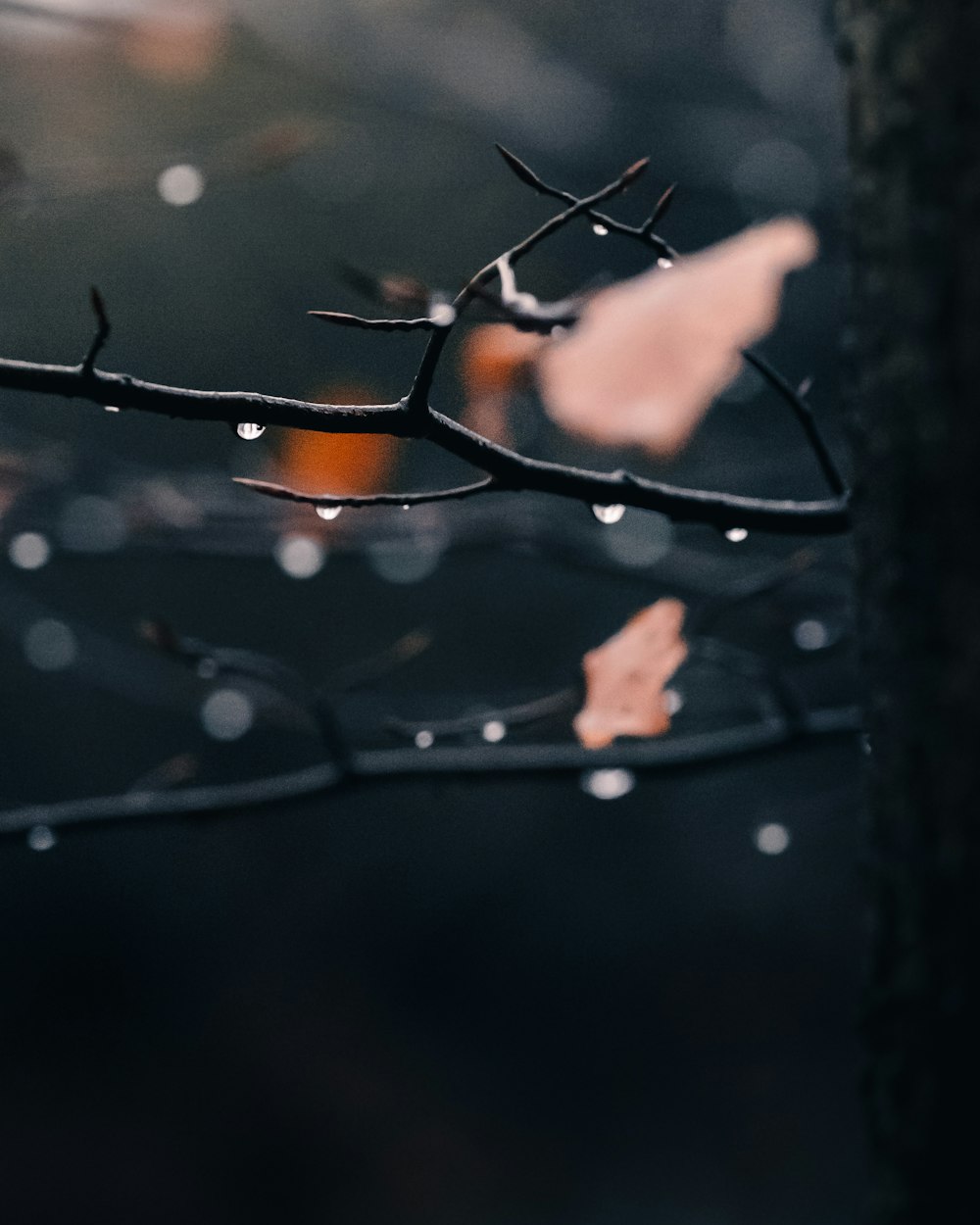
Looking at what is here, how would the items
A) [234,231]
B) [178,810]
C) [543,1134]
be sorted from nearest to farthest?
[178,810] < [543,1134] < [234,231]

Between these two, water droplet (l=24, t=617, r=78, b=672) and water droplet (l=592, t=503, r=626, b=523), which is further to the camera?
water droplet (l=24, t=617, r=78, b=672)

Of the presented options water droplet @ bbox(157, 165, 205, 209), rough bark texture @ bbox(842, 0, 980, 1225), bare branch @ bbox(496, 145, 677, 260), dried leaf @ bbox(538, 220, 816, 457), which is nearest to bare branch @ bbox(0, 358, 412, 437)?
bare branch @ bbox(496, 145, 677, 260)

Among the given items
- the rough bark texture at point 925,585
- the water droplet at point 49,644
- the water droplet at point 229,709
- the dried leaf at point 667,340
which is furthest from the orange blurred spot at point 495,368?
the water droplet at point 49,644

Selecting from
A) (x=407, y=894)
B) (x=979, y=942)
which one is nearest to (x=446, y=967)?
(x=407, y=894)

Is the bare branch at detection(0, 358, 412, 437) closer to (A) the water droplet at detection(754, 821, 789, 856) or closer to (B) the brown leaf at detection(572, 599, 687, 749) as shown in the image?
(B) the brown leaf at detection(572, 599, 687, 749)

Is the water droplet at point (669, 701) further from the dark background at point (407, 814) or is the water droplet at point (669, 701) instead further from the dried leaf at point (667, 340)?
the dark background at point (407, 814)

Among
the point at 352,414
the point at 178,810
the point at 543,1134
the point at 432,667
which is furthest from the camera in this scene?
the point at 432,667

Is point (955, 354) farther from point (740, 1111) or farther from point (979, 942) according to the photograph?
point (740, 1111)
